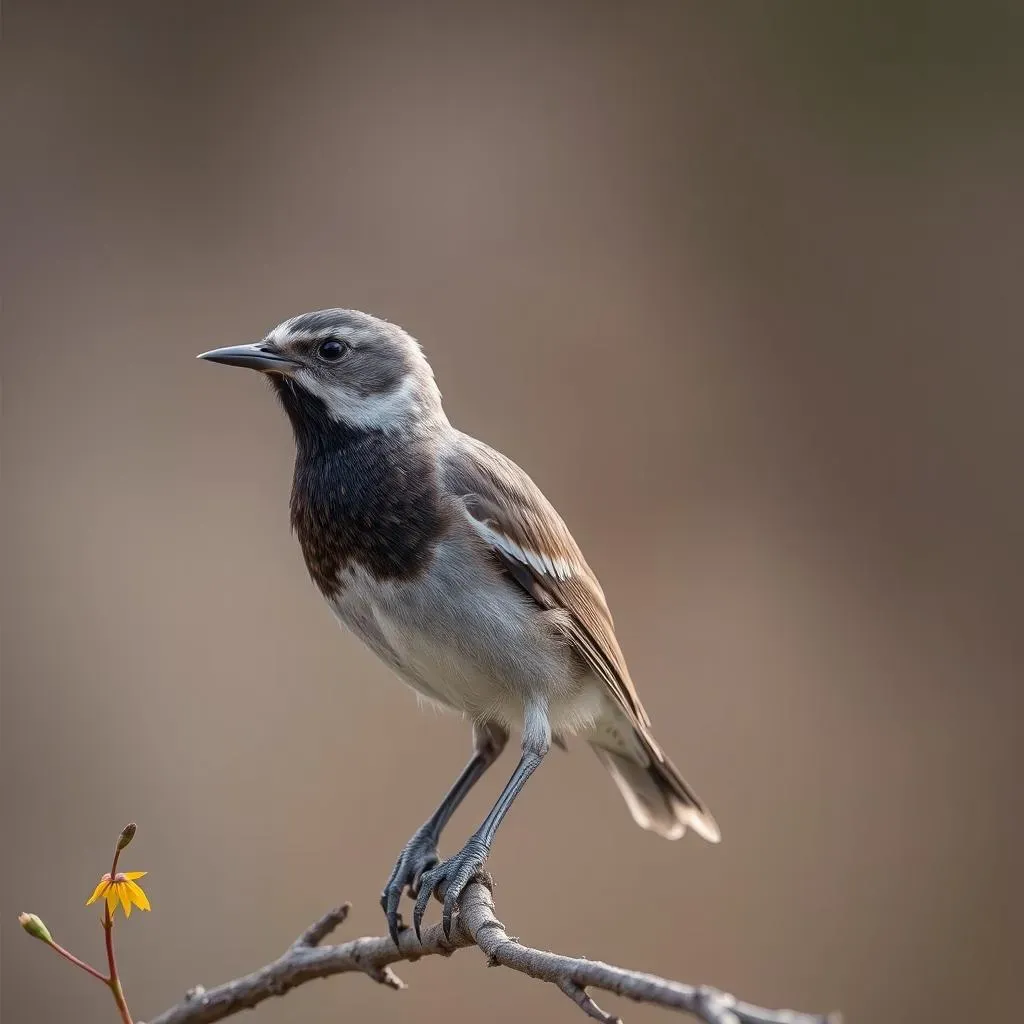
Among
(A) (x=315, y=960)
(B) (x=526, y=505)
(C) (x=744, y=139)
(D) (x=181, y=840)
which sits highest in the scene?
(C) (x=744, y=139)

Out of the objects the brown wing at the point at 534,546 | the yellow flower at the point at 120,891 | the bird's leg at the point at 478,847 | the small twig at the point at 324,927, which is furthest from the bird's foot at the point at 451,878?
the yellow flower at the point at 120,891

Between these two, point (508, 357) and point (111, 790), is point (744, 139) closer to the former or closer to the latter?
point (508, 357)

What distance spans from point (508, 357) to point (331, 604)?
378 centimetres

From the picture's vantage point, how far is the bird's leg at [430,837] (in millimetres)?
3207

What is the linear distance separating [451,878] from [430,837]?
0.51m

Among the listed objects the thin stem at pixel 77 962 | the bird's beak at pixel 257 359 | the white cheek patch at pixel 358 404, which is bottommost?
the thin stem at pixel 77 962

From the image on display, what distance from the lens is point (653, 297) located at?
23.0 feet

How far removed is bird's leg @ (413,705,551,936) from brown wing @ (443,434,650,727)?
25cm

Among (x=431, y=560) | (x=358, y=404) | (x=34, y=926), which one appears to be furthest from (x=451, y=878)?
(x=358, y=404)

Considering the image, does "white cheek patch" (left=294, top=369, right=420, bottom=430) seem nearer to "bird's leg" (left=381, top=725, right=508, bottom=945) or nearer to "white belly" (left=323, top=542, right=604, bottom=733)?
"white belly" (left=323, top=542, right=604, bottom=733)

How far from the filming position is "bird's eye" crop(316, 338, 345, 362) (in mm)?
3350

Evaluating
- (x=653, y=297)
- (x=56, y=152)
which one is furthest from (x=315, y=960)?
(x=56, y=152)

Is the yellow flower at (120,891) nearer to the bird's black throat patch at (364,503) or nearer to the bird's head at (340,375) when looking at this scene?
the bird's black throat patch at (364,503)

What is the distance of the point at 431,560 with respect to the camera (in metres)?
3.00
